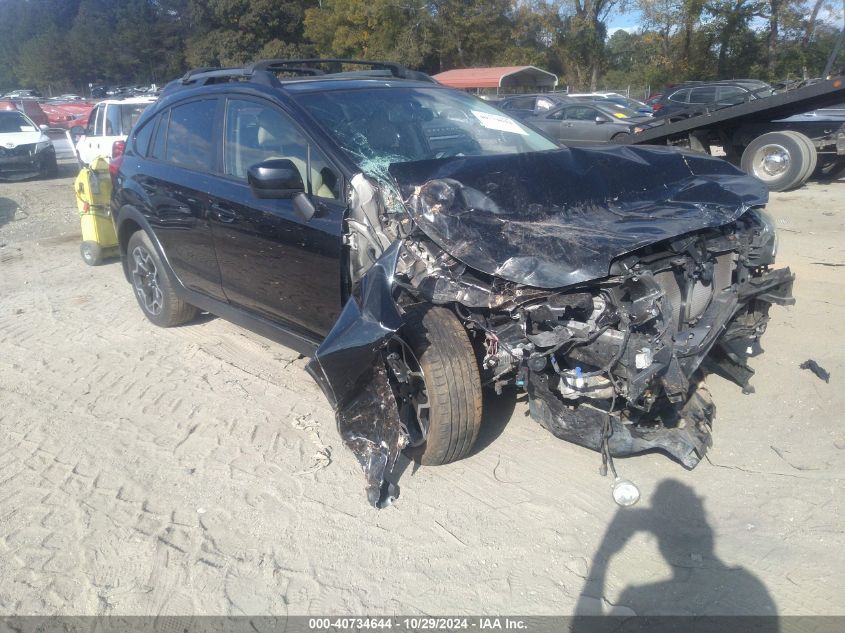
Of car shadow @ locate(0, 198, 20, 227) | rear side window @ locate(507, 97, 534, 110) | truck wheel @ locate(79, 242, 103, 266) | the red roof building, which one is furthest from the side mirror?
the red roof building

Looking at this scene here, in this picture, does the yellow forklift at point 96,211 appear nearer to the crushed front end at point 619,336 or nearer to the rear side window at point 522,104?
the crushed front end at point 619,336

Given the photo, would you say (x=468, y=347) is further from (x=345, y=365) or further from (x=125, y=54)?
(x=125, y=54)

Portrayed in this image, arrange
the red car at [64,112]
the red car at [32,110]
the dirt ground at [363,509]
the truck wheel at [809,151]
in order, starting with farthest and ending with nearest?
1. the red car at [64,112]
2. the red car at [32,110]
3. the truck wheel at [809,151]
4. the dirt ground at [363,509]

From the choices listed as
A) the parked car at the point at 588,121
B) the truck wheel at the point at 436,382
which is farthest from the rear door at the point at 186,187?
the parked car at the point at 588,121

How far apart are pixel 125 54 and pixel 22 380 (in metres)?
64.9

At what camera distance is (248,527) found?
3.23m

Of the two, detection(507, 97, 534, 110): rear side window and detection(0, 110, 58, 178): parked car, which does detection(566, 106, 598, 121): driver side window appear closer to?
detection(507, 97, 534, 110): rear side window

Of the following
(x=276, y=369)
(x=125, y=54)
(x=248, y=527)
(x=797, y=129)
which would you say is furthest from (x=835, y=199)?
(x=125, y=54)

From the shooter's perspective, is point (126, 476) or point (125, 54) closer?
point (126, 476)

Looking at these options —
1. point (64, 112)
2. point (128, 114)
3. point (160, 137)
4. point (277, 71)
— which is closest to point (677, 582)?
point (277, 71)

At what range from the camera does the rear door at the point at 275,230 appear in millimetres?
3664

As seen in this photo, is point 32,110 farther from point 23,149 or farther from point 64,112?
point 23,149

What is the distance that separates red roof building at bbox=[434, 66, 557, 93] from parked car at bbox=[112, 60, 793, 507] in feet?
96.8

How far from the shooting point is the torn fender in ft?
10.1
